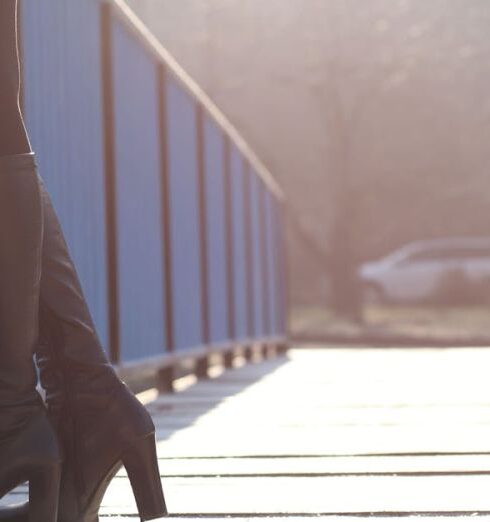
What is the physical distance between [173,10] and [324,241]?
35.1ft

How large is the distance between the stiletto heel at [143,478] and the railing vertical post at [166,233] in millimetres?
3861

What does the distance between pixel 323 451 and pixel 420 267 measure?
28.9m

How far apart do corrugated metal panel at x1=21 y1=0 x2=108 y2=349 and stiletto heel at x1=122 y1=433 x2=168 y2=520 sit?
175 cm

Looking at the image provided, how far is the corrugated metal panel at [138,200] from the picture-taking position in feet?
16.9

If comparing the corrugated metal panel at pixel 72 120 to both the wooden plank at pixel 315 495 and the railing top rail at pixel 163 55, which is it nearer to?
the railing top rail at pixel 163 55

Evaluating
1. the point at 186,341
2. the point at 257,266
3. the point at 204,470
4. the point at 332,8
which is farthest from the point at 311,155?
the point at 204,470

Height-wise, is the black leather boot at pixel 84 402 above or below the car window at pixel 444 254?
above

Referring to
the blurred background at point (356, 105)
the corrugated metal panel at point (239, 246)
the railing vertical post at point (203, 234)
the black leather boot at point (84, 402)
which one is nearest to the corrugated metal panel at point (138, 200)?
the railing vertical post at point (203, 234)

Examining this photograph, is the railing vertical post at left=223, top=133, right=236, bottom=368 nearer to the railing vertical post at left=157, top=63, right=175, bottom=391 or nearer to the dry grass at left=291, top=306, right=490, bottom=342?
the railing vertical post at left=157, top=63, right=175, bottom=391

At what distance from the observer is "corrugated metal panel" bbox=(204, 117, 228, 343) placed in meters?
7.87

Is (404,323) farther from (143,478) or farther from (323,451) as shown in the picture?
(143,478)

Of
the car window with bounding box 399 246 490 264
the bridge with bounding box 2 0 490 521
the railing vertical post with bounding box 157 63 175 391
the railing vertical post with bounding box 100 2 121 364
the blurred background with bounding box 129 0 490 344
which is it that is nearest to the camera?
the bridge with bounding box 2 0 490 521

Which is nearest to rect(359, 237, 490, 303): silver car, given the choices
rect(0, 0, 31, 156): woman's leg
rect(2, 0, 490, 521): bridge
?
rect(2, 0, 490, 521): bridge

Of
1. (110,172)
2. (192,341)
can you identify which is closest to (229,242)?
(192,341)
